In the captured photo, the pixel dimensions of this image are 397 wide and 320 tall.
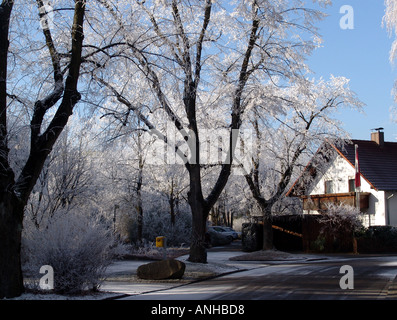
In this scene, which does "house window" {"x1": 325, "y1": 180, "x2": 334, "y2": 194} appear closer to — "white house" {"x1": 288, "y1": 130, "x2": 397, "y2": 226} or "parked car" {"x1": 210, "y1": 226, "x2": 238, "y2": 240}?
"white house" {"x1": 288, "y1": 130, "x2": 397, "y2": 226}

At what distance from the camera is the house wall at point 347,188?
32375 millimetres

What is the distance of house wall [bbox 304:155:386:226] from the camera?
32.4 meters

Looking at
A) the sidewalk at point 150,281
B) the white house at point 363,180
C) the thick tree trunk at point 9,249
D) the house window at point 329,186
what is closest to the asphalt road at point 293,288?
the sidewalk at point 150,281

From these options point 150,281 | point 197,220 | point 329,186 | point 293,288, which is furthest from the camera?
point 329,186

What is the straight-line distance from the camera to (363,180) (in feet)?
113

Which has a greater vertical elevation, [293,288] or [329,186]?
[329,186]

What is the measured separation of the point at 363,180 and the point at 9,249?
1166 inches

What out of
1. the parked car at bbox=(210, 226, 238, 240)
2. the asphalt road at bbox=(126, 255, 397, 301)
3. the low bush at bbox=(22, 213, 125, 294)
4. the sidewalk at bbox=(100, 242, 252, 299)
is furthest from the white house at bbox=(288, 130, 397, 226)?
the low bush at bbox=(22, 213, 125, 294)

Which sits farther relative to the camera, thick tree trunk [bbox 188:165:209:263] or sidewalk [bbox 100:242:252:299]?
thick tree trunk [bbox 188:165:209:263]

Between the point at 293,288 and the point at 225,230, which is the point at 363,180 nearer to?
the point at 225,230

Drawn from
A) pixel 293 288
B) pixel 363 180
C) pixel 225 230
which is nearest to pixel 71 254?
pixel 293 288

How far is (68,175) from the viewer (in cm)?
2134

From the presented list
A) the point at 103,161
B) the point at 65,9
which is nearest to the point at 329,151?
the point at 103,161

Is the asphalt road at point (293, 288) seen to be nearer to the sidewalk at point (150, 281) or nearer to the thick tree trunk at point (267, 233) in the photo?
the sidewalk at point (150, 281)
